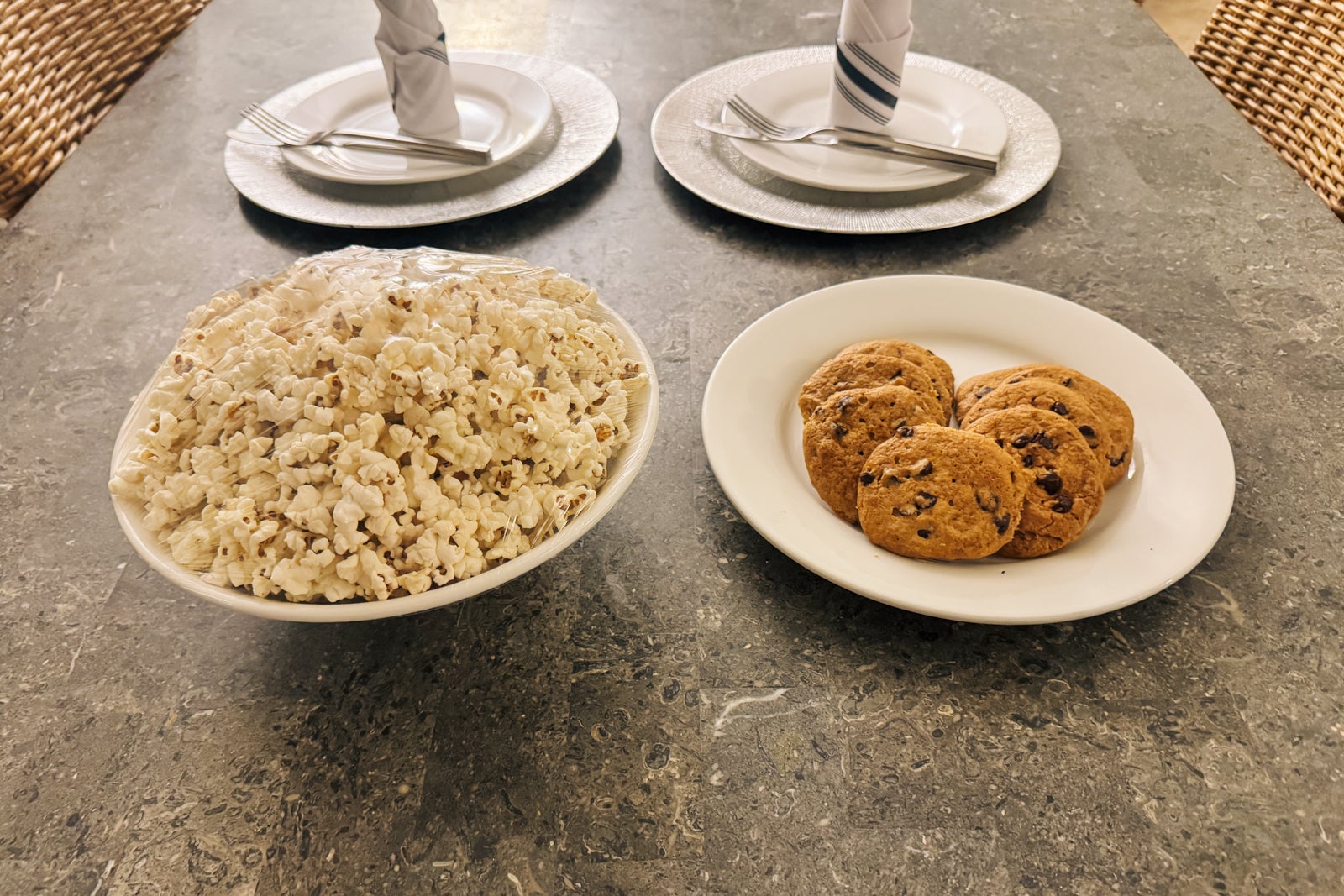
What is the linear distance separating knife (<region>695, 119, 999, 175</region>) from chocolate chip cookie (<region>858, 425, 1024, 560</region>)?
0.54 m

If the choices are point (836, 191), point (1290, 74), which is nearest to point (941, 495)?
point (836, 191)

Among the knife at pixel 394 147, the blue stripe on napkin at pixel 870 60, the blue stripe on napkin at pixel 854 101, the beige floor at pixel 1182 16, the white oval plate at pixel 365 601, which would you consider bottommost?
the beige floor at pixel 1182 16

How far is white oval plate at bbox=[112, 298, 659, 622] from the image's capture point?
1.69ft

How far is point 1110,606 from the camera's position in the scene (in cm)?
56

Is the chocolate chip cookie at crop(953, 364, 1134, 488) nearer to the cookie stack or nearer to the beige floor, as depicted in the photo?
the cookie stack

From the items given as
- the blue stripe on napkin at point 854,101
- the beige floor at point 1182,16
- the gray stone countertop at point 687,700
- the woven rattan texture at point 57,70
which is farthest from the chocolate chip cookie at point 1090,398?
the beige floor at point 1182,16

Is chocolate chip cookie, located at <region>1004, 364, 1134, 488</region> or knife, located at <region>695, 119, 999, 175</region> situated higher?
knife, located at <region>695, 119, 999, 175</region>

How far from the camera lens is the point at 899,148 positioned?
1.05m

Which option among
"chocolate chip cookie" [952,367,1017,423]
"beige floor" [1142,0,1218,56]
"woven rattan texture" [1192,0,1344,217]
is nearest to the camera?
"chocolate chip cookie" [952,367,1017,423]

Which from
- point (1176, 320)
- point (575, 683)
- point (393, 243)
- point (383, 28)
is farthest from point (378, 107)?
point (1176, 320)

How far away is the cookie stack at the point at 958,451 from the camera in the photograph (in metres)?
0.60

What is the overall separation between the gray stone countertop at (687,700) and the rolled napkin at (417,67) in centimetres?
37

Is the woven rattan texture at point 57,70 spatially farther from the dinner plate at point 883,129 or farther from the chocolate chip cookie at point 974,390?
the chocolate chip cookie at point 974,390

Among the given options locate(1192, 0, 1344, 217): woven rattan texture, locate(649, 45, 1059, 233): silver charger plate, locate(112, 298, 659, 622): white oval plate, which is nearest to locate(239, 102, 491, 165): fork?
locate(649, 45, 1059, 233): silver charger plate
